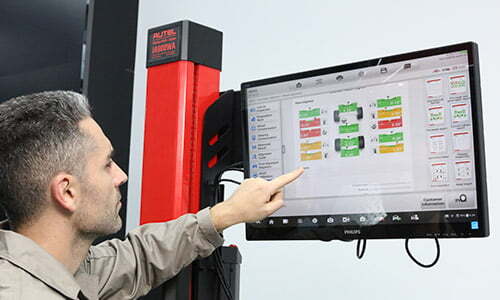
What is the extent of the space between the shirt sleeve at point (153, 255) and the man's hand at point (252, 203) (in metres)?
0.04

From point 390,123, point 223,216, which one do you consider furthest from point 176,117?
point 390,123

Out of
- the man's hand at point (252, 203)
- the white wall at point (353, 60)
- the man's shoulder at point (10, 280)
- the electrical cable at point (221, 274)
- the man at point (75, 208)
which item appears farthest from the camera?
the white wall at point (353, 60)

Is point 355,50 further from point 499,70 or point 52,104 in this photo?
point 52,104

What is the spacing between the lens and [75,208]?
139 centimetres

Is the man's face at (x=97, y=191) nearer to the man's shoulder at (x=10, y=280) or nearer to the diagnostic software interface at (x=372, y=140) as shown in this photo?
the man's shoulder at (x=10, y=280)

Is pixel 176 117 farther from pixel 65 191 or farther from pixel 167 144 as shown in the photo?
pixel 65 191

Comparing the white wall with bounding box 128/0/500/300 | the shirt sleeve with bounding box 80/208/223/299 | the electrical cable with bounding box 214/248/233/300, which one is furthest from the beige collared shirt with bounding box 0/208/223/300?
the white wall with bounding box 128/0/500/300

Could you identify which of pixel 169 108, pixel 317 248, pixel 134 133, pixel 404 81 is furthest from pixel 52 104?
pixel 134 133

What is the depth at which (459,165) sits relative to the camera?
1.37 metres

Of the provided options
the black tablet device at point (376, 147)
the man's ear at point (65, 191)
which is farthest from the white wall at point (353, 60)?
the man's ear at point (65, 191)

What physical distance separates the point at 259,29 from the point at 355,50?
479 millimetres

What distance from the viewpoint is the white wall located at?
204 cm

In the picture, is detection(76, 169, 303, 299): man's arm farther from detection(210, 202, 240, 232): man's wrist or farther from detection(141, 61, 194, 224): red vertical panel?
detection(141, 61, 194, 224): red vertical panel

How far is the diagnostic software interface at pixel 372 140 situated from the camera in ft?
4.54
